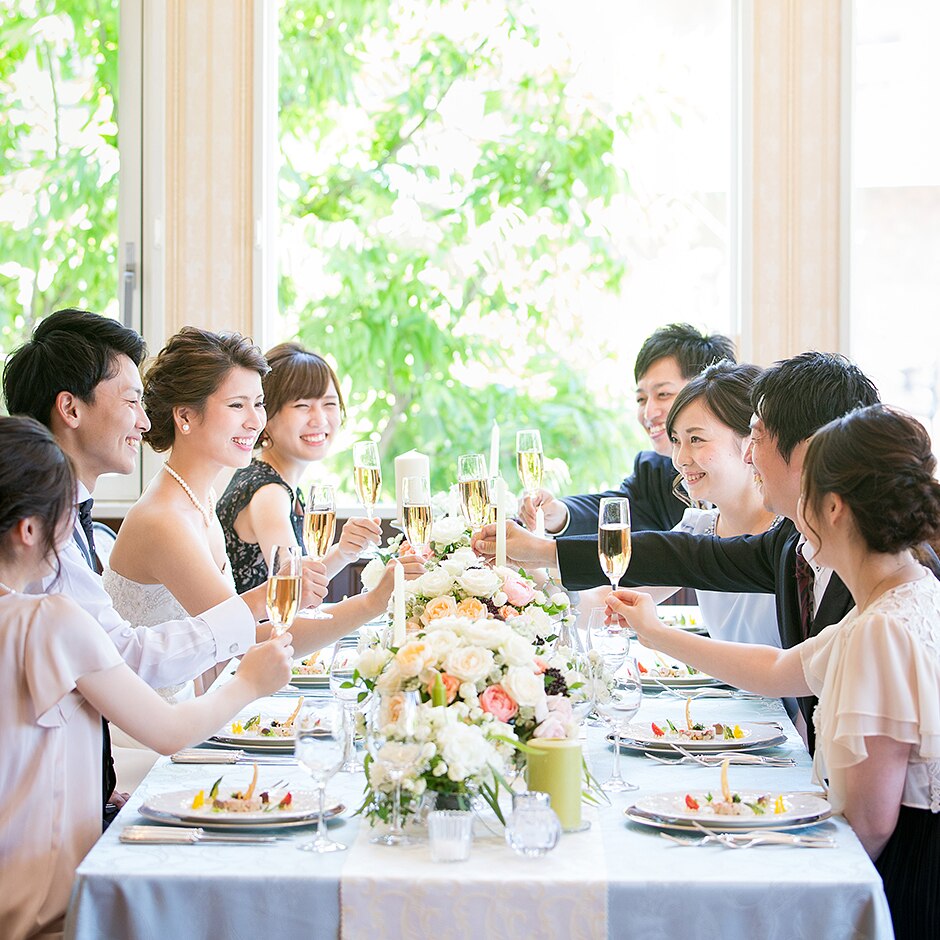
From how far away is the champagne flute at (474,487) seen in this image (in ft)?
8.89

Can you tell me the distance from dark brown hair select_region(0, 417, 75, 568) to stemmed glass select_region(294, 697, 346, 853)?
433 millimetres

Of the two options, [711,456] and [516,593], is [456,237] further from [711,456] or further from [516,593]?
[516,593]

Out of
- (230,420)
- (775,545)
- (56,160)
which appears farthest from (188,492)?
(56,160)

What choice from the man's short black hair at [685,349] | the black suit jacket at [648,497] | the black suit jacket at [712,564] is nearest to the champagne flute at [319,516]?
the black suit jacket at [712,564]

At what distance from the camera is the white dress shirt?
198cm

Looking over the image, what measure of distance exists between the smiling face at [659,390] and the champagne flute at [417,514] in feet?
4.84

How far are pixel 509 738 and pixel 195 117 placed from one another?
3.61 m

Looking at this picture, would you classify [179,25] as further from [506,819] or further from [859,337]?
[506,819]

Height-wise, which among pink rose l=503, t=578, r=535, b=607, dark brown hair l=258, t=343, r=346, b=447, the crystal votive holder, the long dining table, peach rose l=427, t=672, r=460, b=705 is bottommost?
the long dining table

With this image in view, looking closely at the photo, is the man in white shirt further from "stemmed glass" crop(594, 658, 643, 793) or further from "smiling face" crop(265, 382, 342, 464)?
"smiling face" crop(265, 382, 342, 464)

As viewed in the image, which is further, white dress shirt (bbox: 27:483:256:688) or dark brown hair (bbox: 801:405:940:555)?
white dress shirt (bbox: 27:483:256:688)

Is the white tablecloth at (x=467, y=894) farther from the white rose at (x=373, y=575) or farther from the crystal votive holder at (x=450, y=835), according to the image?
the white rose at (x=373, y=575)

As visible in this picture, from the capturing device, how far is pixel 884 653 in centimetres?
165

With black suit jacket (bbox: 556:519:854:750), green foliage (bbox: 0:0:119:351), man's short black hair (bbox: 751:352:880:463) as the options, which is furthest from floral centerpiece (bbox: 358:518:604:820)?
green foliage (bbox: 0:0:119:351)
